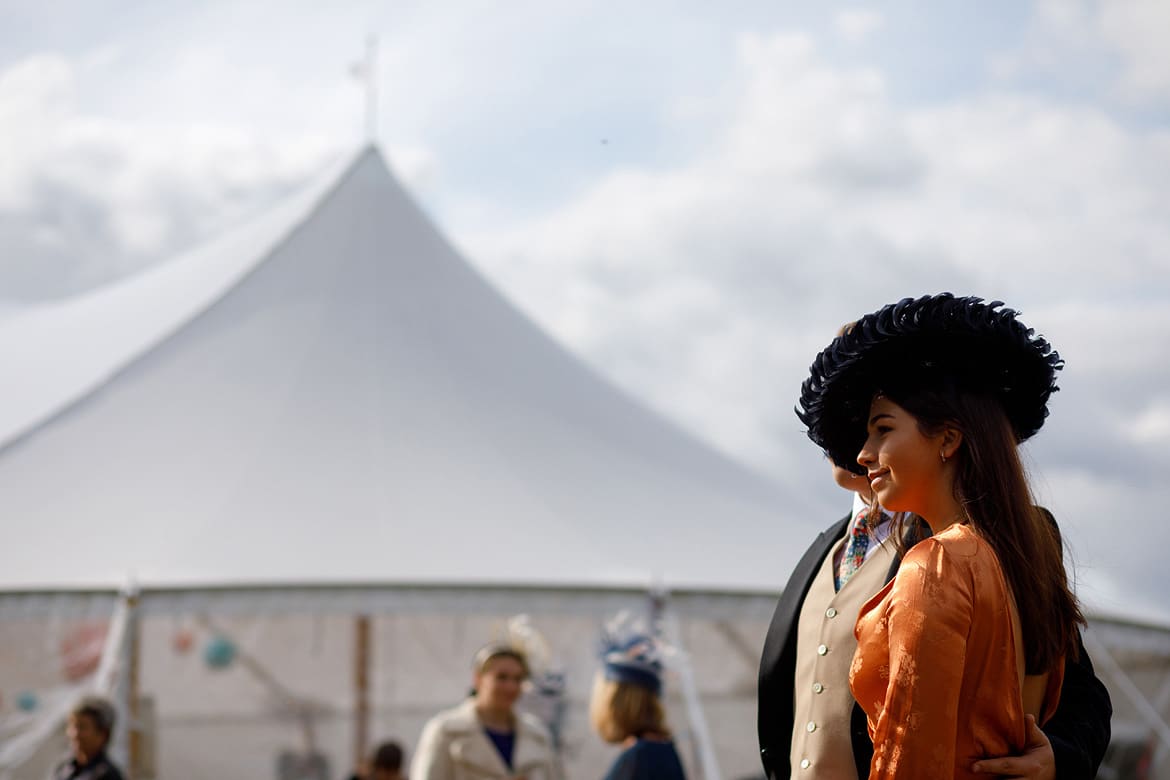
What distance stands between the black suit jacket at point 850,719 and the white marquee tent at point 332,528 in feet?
12.9

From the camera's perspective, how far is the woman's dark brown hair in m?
1.44

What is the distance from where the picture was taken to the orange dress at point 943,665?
135cm

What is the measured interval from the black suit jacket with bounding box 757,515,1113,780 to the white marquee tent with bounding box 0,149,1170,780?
392 cm

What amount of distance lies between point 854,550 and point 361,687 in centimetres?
474

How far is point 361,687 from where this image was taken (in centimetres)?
623

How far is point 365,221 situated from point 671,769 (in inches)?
205

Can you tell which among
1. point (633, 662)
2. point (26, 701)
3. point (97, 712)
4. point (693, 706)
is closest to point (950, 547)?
point (633, 662)

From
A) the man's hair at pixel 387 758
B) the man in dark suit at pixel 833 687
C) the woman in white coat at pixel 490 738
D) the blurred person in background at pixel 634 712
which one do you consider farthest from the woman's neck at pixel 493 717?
the man in dark suit at pixel 833 687

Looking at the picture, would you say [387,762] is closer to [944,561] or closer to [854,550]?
[854,550]

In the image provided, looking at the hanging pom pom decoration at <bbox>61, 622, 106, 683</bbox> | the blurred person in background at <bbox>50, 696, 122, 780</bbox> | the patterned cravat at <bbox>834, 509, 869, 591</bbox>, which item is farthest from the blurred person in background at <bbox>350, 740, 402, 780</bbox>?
the patterned cravat at <bbox>834, 509, 869, 591</bbox>

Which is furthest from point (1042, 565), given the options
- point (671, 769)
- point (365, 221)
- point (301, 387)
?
point (365, 221)

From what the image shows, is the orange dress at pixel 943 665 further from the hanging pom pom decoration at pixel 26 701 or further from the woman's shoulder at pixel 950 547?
the hanging pom pom decoration at pixel 26 701

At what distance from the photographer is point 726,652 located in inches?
236

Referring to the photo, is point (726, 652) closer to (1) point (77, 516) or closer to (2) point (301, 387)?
(2) point (301, 387)
